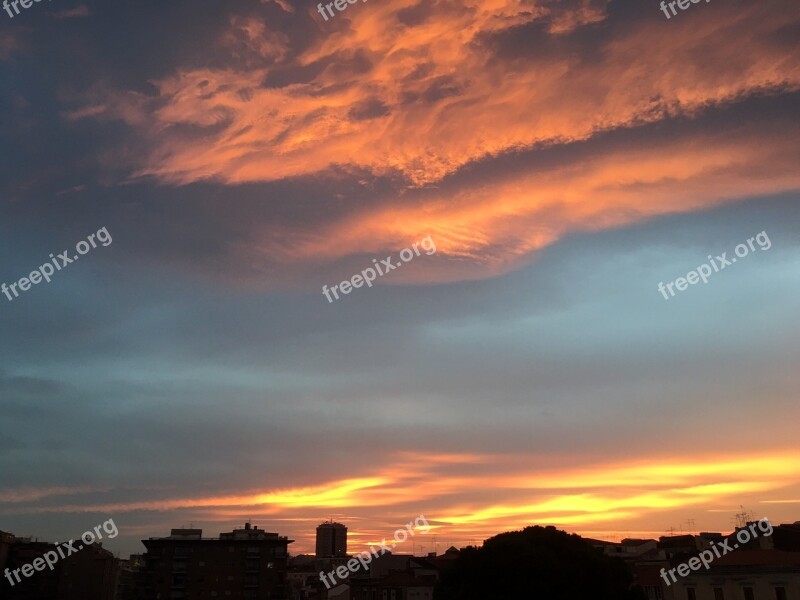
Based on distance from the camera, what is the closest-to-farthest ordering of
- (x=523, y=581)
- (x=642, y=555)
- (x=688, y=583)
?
(x=523, y=581) < (x=688, y=583) < (x=642, y=555)

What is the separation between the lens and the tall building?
112062mm

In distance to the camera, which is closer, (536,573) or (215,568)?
(536,573)

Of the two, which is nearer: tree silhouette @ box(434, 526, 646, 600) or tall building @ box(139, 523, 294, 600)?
tree silhouette @ box(434, 526, 646, 600)

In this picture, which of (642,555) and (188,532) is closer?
(642,555)

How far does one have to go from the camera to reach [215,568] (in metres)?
113

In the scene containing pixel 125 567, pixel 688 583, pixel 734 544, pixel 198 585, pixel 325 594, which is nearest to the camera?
pixel 688 583

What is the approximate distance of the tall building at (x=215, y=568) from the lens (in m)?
112

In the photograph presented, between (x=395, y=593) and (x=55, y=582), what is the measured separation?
54589 mm

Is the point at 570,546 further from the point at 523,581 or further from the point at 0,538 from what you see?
the point at 0,538

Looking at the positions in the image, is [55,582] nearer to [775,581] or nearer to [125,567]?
[125,567]

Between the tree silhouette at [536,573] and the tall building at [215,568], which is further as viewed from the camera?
the tall building at [215,568]

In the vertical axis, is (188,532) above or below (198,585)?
above

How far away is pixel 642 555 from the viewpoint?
106 m

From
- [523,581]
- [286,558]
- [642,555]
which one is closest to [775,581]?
[523,581]
